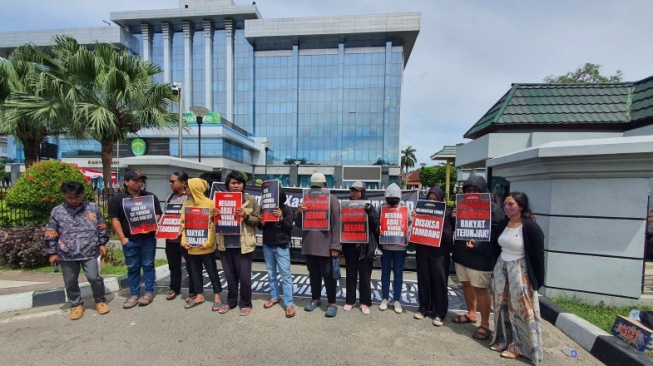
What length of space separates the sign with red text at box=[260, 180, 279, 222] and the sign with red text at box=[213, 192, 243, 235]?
32 cm

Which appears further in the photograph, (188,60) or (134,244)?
(188,60)

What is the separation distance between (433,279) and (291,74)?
4909 centimetres

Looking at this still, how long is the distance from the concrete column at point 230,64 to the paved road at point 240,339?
47813 millimetres

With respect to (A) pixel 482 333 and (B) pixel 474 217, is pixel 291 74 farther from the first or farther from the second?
(A) pixel 482 333

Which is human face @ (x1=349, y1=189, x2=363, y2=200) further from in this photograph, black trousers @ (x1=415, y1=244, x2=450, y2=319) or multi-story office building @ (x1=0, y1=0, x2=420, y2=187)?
multi-story office building @ (x1=0, y1=0, x2=420, y2=187)

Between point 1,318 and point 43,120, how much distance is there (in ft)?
21.5

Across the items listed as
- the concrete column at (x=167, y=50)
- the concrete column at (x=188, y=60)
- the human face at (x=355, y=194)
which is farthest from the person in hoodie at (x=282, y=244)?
the concrete column at (x=167, y=50)

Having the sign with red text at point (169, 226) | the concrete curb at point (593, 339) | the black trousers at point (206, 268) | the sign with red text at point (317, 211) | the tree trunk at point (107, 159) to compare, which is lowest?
the concrete curb at point (593, 339)

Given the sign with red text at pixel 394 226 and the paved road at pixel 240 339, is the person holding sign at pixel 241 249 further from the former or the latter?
the sign with red text at pixel 394 226

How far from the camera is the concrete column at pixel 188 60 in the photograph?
48534 millimetres

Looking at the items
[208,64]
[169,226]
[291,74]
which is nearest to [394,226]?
[169,226]

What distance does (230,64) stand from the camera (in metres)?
49.1

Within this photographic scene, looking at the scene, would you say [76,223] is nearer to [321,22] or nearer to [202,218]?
[202,218]

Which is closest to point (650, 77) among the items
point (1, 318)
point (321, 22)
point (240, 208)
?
point (240, 208)
